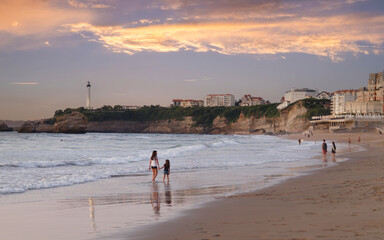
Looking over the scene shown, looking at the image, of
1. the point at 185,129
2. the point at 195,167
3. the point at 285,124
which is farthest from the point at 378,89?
the point at 195,167

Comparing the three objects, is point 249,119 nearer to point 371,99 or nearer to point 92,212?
point 371,99

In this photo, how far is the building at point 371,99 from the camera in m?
142

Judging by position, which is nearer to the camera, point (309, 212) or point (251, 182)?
point (309, 212)

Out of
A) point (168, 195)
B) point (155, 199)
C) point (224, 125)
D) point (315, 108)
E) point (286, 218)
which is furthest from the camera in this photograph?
point (224, 125)

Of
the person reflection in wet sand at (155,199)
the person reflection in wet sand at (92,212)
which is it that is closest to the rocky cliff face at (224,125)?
the person reflection in wet sand at (155,199)

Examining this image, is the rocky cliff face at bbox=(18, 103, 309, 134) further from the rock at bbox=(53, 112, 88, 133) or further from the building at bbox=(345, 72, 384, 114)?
the building at bbox=(345, 72, 384, 114)

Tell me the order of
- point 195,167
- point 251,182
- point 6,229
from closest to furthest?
point 6,229
point 251,182
point 195,167

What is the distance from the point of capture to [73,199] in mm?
10906

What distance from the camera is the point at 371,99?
156m

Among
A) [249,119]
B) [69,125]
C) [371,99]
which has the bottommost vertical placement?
[69,125]

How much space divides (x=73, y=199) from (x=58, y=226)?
3804 mm

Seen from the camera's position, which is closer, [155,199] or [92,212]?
[92,212]

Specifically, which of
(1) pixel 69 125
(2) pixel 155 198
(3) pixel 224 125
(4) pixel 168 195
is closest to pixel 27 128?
(1) pixel 69 125

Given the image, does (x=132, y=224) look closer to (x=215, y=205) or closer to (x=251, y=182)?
(x=215, y=205)
